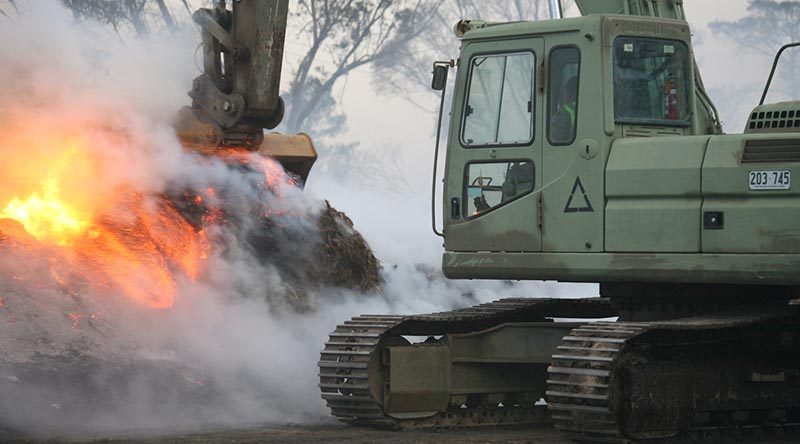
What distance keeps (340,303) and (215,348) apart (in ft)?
9.43

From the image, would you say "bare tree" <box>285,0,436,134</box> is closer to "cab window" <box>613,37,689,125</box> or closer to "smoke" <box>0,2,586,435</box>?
"smoke" <box>0,2,586,435</box>

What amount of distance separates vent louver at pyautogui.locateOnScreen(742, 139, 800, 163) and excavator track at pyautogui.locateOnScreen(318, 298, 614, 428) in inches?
119

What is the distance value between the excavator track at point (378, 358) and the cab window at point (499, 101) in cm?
179

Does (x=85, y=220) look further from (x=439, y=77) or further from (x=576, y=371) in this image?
(x=576, y=371)

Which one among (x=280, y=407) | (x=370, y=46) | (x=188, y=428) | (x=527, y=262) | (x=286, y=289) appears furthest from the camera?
(x=370, y=46)

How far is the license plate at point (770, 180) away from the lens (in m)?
10.9

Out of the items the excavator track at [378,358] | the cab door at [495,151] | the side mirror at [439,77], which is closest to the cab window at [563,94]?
the cab door at [495,151]

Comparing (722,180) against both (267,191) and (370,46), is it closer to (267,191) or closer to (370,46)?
(267,191)

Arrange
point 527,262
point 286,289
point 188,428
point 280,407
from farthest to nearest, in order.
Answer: point 286,289, point 280,407, point 188,428, point 527,262

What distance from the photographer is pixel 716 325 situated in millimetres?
10883

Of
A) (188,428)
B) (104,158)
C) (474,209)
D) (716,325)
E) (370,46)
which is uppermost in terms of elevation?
(370,46)

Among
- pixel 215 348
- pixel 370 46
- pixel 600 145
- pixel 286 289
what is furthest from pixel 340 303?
pixel 370 46

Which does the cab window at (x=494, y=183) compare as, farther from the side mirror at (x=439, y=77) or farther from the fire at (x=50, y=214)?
the fire at (x=50, y=214)

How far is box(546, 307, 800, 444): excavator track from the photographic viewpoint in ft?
35.1
